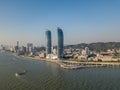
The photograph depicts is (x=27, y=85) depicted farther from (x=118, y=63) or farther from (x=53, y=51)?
(x=53, y=51)

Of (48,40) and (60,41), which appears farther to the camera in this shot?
(48,40)

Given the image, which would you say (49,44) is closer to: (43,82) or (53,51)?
(53,51)

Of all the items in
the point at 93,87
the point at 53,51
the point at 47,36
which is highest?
the point at 47,36

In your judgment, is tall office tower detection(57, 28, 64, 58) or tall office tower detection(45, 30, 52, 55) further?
tall office tower detection(45, 30, 52, 55)

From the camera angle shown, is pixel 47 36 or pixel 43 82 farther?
pixel 47 36

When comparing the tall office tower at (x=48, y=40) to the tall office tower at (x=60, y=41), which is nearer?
the tall office tower at (x=60, y=41)

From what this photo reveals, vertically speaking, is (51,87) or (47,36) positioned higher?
(47,36)

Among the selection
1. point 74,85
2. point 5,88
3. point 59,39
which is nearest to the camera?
point 5,88

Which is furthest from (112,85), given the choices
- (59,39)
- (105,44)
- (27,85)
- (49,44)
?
(105,44)

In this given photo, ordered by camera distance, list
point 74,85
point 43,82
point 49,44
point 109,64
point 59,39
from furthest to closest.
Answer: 1. point 49,44
2. point 59,39
3. point 109,64
4. point 43,82
5. point 74,85

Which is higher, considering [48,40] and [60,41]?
[48,40]
